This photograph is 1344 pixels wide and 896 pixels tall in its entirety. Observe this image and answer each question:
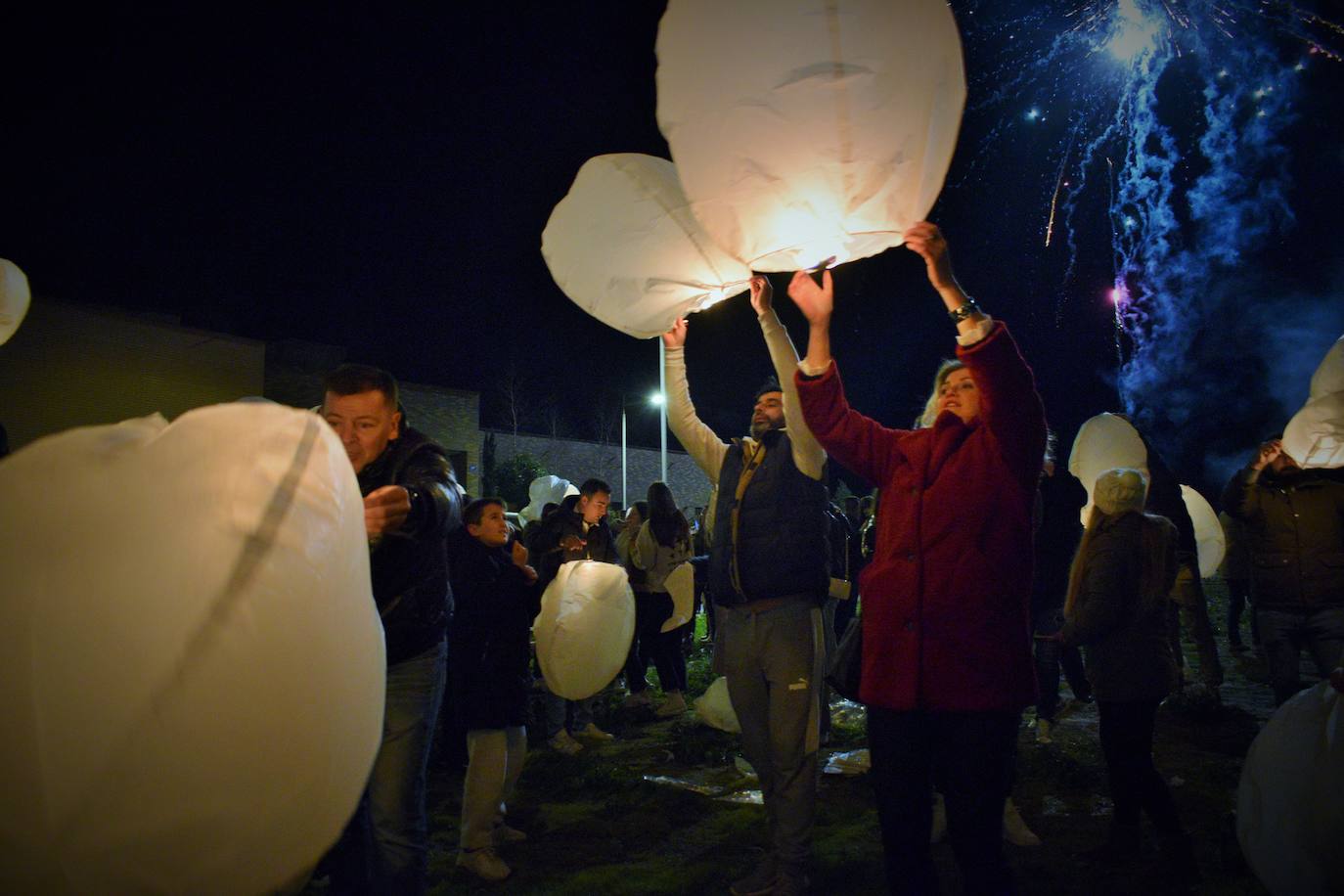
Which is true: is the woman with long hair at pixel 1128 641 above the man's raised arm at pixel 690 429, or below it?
below

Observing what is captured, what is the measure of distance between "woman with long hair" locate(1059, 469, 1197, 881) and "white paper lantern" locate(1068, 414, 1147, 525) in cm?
231

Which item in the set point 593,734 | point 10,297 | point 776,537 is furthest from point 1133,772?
point 10,297

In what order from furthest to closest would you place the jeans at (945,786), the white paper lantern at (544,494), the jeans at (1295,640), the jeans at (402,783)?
1. the white paper lantern at (544,494)
2. the jeans at (1295,640)
3. the jeans at (402,783)
4. the jeans at (945,786)

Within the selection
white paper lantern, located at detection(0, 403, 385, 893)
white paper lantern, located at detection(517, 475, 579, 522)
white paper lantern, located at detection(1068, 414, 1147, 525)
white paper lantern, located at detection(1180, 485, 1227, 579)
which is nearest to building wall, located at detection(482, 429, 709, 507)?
white paper lantern, located at detection(517, 475, 579, 522)

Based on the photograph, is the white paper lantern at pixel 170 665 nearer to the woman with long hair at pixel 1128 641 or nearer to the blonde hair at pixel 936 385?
the blonde hair at pixel 936 385

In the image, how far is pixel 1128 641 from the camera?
3430 millimetres

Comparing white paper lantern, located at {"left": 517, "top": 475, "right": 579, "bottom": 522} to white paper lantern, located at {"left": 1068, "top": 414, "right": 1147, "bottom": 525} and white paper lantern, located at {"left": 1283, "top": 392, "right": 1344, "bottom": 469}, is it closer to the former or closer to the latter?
white paper lantern, located at {"left": 1068, "top": 414, "right": 1147, "bottom": 525}

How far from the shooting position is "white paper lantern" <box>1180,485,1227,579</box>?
802 centimetres

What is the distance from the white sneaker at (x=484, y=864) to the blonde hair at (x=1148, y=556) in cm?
305

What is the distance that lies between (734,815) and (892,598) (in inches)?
101

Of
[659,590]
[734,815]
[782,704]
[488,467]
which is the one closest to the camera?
[782,704]

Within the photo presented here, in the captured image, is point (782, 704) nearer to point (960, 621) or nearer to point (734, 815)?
point (960, 621)

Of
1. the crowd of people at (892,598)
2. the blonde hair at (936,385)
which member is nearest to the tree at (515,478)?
the crowd of people at (892,598)

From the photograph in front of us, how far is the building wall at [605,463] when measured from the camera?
36.6 metres
